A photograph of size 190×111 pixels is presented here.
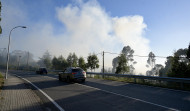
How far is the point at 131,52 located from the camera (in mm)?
83250

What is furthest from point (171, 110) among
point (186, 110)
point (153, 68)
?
point (153, 68)

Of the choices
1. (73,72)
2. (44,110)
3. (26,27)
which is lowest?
(44,110)

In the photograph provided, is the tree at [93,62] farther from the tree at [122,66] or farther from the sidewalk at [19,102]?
the sidewalk at [19,102]

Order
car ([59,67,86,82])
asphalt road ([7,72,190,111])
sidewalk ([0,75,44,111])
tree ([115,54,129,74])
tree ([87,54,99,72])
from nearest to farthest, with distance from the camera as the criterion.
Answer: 1. sidewalk ([0,75,44,111])
2. asphalt road ([7,72,190,111])
3. car ([59,67,86,82])
4. tree ([115,54,129,74])
5. tree ([87,54,99,72])

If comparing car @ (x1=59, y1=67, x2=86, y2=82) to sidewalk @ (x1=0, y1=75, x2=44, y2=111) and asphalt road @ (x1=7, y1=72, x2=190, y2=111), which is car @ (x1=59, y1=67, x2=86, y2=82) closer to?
asphalt road @ (x1=7, y1=72, x2=190, y2=111)

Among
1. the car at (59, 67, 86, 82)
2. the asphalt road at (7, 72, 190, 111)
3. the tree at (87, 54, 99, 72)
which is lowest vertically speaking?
the asphalt road at (7, 72, 190, 111)

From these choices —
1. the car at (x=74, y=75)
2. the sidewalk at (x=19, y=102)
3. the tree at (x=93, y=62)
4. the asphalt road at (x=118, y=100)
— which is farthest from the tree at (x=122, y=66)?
the sidewalk at (x=19, y=102)

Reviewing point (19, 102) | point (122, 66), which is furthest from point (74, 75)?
point (122, 66)

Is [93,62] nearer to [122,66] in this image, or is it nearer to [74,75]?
[122,66]

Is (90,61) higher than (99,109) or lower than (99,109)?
higher

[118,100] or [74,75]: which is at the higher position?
[74,75]

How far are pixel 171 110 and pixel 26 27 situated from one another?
22.5 meters

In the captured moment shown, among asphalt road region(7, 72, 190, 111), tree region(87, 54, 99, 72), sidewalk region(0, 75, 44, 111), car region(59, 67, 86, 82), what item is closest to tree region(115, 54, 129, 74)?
tree region(87, 54, 99, 72)

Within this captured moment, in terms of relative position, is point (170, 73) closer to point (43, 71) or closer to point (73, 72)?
point (73, 72)
